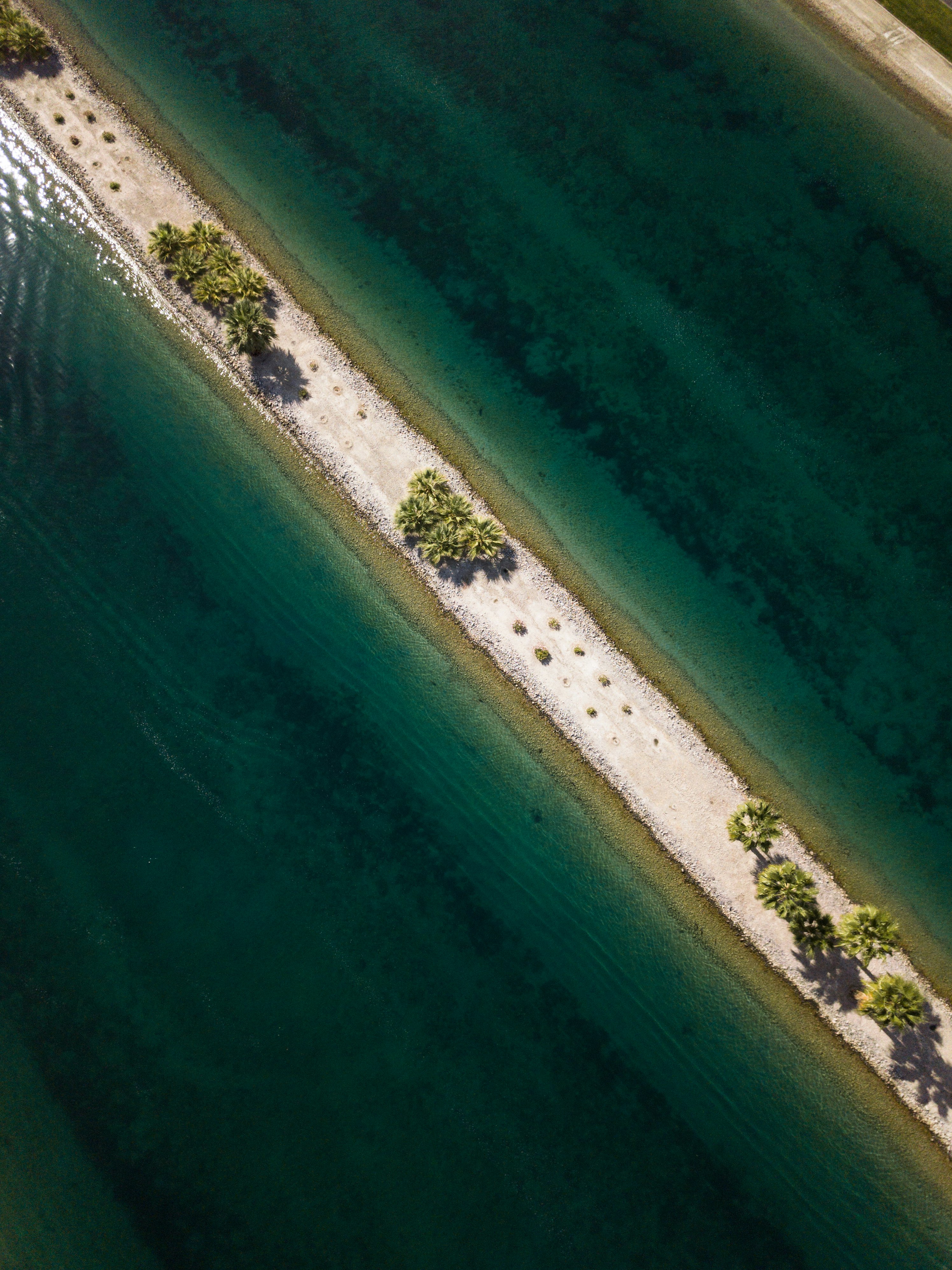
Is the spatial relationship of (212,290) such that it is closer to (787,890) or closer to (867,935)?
(787,890)

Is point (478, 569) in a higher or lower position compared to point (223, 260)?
lower

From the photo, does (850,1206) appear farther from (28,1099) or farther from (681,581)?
(28,1099)

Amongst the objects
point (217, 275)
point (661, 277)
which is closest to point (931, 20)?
point (661, 277)

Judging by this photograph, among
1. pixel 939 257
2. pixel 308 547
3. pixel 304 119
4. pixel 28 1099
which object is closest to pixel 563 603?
pixel 308 547

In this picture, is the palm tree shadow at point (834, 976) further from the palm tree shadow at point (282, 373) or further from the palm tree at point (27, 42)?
the palm tree at point (27, 42)

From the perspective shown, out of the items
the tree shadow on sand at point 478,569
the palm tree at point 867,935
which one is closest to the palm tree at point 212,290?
the tree shadow on sand at point 478,569
